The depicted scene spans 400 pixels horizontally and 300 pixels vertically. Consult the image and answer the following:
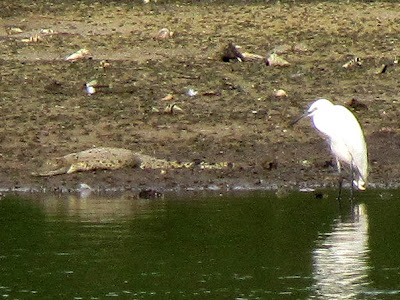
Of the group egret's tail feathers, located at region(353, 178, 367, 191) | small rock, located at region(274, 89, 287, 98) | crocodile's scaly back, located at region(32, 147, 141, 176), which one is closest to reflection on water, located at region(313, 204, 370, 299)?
egret's tail feathers, located at region(353, 178, 367, 191)

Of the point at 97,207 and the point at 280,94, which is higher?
the point at 280,94

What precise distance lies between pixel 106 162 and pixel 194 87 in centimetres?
411

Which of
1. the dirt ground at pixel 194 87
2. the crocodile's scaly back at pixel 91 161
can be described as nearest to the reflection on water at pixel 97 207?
the crocodile's scaly back at pixel 91 161

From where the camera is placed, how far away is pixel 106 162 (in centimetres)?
1447

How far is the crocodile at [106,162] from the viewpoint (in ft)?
46.9

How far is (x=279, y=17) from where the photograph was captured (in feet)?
71.5

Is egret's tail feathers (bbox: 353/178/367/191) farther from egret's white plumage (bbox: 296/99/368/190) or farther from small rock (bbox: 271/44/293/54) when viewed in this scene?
small rock (bbox: 271/44/293/54)

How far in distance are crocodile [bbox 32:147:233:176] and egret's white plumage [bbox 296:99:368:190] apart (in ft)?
4.73

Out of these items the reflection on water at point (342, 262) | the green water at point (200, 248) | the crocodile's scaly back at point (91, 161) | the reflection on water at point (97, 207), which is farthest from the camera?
the crocodile's scaly back at point (91, 161)

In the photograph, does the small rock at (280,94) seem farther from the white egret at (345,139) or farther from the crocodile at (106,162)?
the white egret at (345,139)

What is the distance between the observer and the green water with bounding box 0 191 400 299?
812 cm

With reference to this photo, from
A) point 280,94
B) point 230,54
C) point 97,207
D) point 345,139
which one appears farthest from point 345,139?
point 230,54

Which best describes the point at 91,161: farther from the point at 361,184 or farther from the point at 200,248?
the point at 200,248

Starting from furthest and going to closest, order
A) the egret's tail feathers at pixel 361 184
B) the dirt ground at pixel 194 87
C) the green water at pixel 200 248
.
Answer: the dirt ground at pixel 194 87 < the egret's tail feathers at pixel 361 184 < the green water at pixel 200 248
